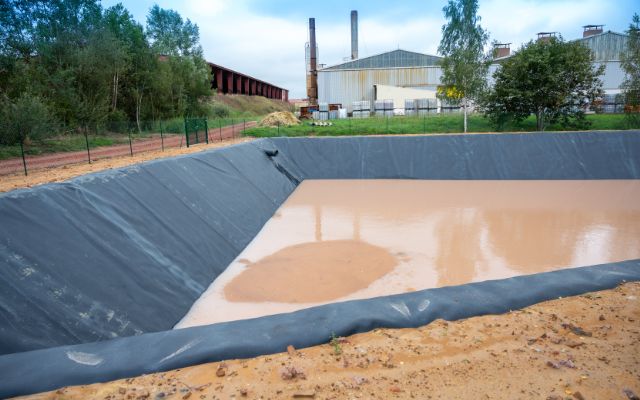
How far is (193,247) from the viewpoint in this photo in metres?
7.14

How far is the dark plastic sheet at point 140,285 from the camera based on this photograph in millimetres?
3529

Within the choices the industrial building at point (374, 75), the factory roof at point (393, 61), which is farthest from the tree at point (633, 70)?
the factory roof at point (393, 61)

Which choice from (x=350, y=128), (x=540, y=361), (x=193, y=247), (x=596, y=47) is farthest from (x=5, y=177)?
(x=596, y=47)

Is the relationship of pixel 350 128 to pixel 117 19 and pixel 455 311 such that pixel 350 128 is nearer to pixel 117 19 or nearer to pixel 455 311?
pixel 117 19

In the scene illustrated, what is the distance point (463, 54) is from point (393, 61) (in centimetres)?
1960

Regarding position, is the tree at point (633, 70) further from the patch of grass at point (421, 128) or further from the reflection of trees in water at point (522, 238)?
the reflection of trees in water at point (522, 238)

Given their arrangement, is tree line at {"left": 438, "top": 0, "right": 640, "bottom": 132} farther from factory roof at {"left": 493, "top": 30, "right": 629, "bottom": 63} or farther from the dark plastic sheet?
the dark plastic sheet

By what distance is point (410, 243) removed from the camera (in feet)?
28.6

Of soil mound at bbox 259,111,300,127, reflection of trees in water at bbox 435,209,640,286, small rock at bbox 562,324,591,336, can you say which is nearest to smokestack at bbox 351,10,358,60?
soil mound at bbox 259,111,300,127

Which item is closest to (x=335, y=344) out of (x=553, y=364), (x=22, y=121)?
(x=553, y=364)

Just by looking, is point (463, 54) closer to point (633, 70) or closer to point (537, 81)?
point (537, 81)

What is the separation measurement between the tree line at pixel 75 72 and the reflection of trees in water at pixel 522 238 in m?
17.4

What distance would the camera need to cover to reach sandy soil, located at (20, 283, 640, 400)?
9.86 feet

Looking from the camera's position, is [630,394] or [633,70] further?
[633,70]
